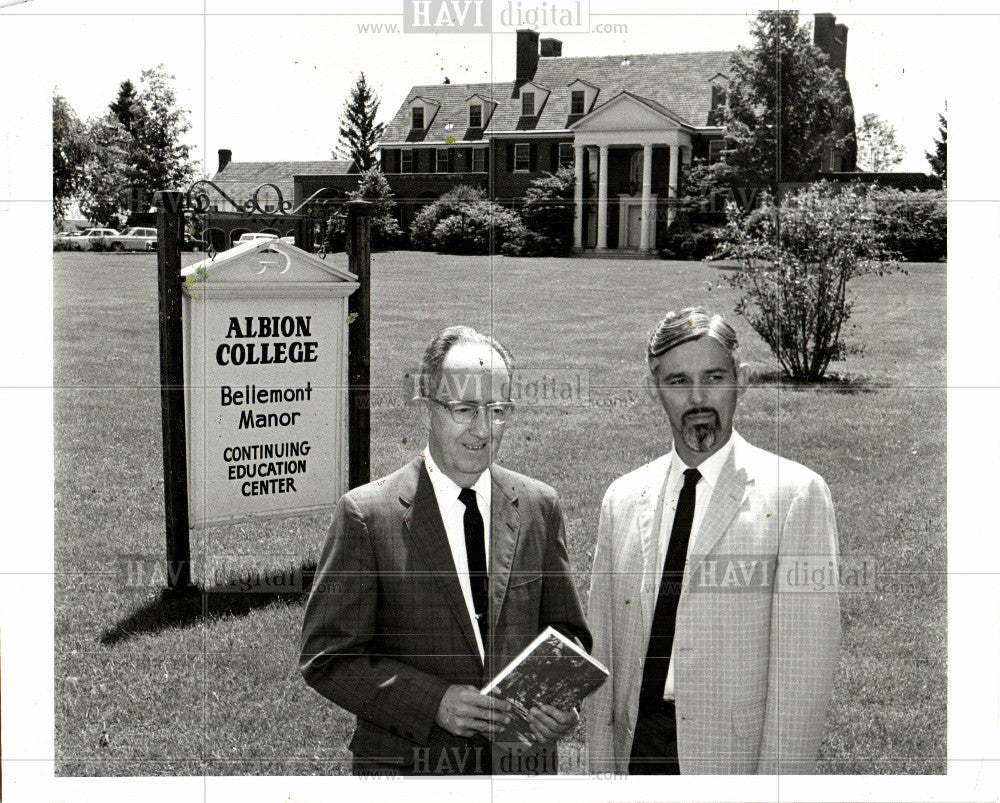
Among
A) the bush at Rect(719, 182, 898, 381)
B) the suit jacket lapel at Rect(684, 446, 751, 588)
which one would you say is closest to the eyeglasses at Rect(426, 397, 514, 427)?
the suit jacket lapel at Rect(684, 446, 751, 588)

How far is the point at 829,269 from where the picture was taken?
4.77m

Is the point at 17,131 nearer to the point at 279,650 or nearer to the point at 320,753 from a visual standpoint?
the point at 279,650

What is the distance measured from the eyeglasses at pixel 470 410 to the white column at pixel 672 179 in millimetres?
1558

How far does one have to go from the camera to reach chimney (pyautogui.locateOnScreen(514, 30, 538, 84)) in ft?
12.0

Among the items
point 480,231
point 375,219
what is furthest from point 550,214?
point 375,219

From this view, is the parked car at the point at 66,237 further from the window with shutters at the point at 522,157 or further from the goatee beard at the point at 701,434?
the goatee beard at the point at 701,434

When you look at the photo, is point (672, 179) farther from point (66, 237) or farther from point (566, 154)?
point (66, 237)

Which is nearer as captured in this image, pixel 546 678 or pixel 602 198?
pixel 546 678

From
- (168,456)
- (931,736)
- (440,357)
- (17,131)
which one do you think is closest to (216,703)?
(168,456)

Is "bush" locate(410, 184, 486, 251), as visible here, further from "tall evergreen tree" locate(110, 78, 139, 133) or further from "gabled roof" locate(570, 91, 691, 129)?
"tall evergreen tree" locate(110, 78, 139, 133)

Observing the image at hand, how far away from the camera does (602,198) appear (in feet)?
12.6

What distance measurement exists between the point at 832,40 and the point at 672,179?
2.78ft

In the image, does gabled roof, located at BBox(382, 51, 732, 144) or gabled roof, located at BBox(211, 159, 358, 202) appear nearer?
gabled roof, located at BBox(382, 51, 732, 144)

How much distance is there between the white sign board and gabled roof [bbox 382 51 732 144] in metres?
0.69
